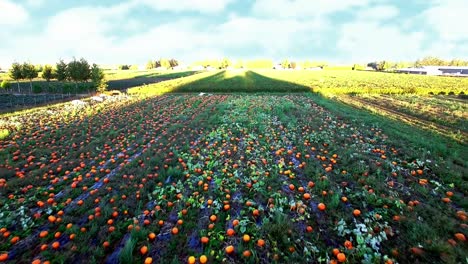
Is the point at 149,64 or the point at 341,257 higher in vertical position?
the point at 149,64

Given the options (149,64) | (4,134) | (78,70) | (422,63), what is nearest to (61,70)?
(78,70)

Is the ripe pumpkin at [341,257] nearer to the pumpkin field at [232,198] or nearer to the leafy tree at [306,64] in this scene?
the pumpkin field at [232,198]

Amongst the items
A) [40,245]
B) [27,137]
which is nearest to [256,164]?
[40,245]

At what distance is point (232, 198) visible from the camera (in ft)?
17.1

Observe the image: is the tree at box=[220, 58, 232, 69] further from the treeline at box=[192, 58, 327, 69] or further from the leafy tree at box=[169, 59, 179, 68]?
the leafy tree at box=[169, 59, 179, 68]

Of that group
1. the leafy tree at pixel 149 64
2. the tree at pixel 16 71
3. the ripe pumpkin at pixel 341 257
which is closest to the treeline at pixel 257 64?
the leafy tree at pixel 149 64

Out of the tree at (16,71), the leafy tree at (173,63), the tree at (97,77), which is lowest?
the tree at (97,77)

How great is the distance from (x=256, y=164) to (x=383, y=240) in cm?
375

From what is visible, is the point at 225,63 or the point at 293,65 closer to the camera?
the point at 225,63

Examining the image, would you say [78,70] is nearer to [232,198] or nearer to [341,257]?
[232,198]

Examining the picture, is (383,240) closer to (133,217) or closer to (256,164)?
(256,164)

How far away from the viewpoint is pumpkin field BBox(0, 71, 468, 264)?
3.67 meters

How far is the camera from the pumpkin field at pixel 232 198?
3666mm

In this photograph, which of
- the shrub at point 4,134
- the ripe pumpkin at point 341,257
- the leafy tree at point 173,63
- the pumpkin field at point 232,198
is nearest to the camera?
the ripe pumpkin at point 341,257
